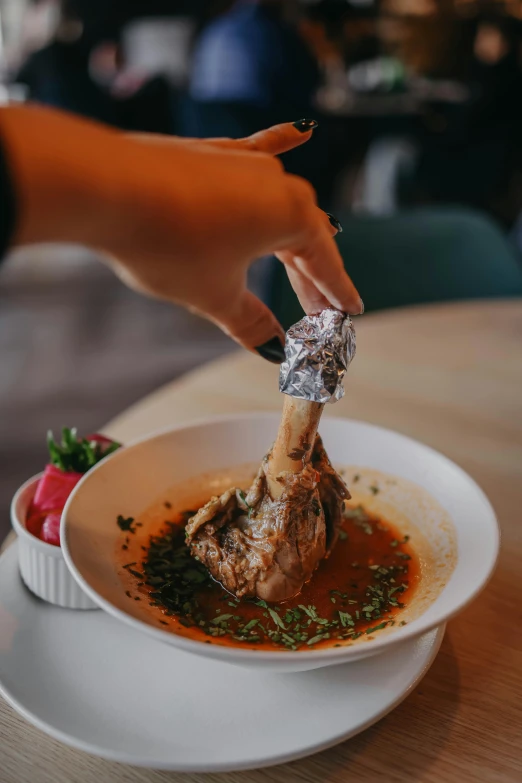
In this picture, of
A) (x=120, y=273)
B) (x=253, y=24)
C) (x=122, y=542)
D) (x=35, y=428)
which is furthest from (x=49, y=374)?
(x=120, y=273)

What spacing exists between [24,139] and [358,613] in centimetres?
54

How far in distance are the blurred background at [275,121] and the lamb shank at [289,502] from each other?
92cm

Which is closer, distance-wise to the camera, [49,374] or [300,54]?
[49,374]

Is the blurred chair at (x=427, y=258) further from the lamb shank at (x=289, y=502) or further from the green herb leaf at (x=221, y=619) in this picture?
the green herb leaf at (x=221, y=619)

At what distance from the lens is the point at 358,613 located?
0.73 metres

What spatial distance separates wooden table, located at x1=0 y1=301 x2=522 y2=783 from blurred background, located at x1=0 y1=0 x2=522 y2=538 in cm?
29

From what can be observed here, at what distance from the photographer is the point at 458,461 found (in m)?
Answer: 1.15

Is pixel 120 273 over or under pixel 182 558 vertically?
over

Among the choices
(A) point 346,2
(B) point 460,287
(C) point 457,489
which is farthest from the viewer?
(A) point 346,2

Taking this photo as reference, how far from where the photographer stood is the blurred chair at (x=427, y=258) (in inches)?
72.9

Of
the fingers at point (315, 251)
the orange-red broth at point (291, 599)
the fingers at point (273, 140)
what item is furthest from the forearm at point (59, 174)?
the orange-red broth at point (291, 599)

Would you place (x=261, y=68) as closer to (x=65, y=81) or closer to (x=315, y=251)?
(x=65, y=81)

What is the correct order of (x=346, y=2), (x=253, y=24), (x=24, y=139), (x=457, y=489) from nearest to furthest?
(x=24, y=139) → (x=457, y=489) → (x=253, y=24) → (x=346, y=2)

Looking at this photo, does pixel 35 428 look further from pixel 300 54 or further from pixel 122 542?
pixel 300 54
